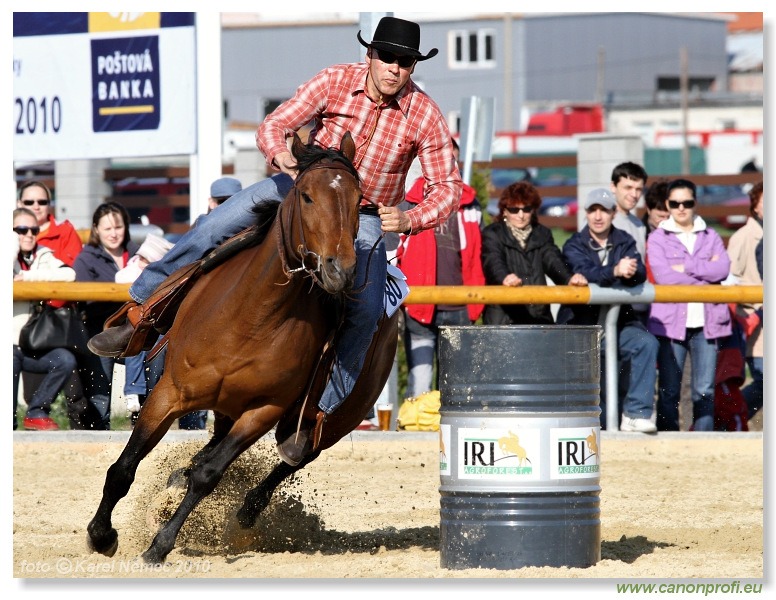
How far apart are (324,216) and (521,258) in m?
5.11

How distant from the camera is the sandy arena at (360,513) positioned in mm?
6465

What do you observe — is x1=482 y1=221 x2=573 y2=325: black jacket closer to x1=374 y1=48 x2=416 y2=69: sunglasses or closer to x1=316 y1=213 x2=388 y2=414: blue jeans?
x1=316 y1=213 x2=388 y2=414: blue jeans

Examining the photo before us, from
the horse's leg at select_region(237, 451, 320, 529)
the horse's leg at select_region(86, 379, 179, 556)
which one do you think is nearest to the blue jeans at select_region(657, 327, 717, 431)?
the horse's leg at select_region(237, 451, 320, 529)

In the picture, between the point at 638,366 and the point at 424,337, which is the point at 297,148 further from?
the point at 638,366

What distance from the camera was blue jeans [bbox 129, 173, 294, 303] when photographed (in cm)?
670

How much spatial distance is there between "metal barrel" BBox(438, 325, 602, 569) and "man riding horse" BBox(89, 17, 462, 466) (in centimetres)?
53

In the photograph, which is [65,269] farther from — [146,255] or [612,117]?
[612,117]

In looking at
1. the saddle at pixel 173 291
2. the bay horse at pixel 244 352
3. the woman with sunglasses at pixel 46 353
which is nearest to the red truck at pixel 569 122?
the woman with sunglasses at pixel 46 353

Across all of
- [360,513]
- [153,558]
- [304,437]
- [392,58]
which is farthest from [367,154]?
[360,513]

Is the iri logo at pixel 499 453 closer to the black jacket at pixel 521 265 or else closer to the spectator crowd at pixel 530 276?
the spectator crowd at pixel 530 276

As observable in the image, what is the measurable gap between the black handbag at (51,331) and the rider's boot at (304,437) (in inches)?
151

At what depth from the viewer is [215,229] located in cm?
686

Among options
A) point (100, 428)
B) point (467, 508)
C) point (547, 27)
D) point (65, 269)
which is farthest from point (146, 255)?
point (547, 27)

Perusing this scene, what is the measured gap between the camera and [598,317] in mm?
10594
